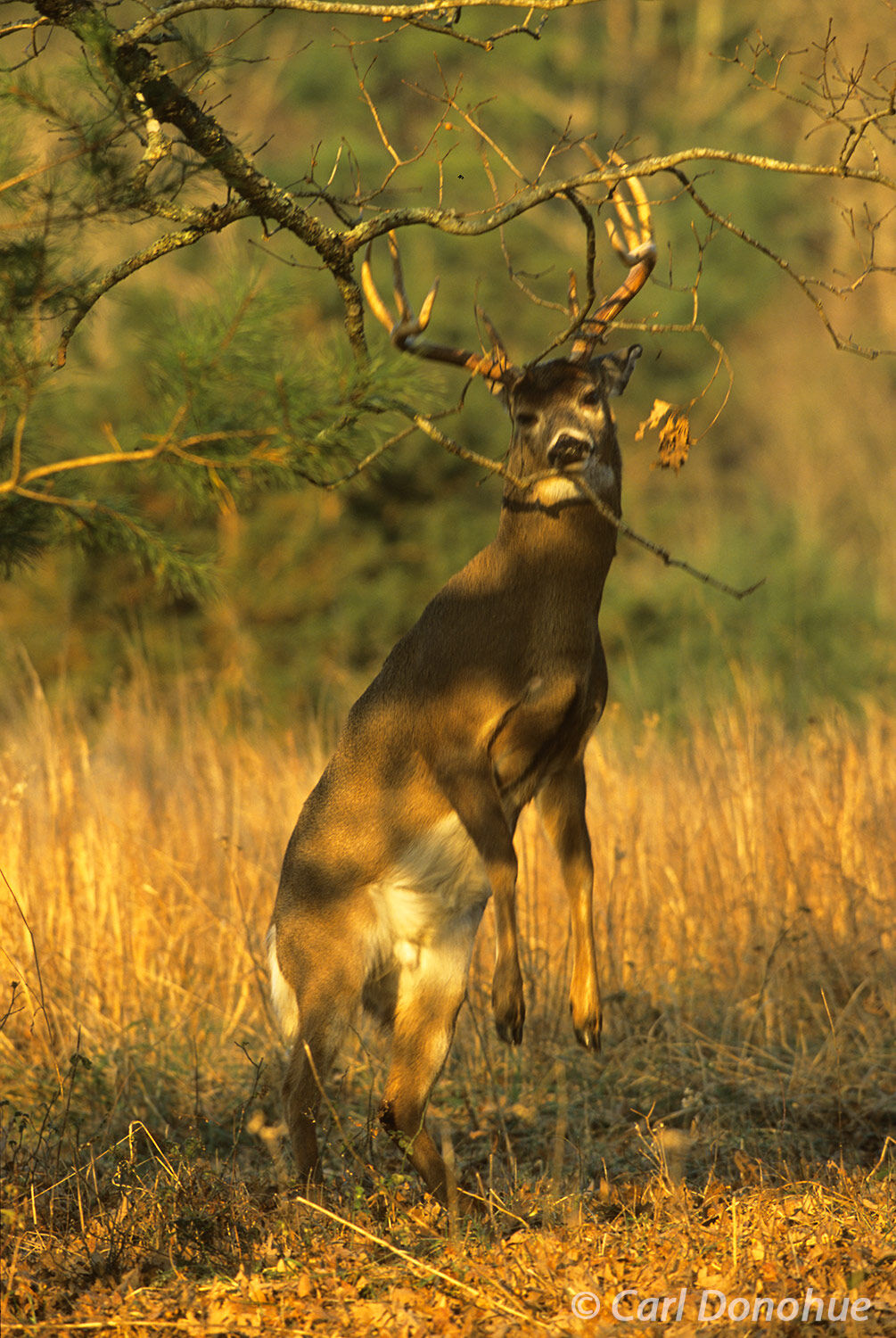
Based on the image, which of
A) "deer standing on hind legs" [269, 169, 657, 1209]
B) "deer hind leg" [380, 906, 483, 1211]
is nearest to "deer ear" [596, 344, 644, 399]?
"deer standing on hind legs" [269, 169, 657, 1209]

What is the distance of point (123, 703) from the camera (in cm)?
1005

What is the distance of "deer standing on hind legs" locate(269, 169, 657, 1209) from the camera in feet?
12.8

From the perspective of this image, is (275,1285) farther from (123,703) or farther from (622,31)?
(622,31)

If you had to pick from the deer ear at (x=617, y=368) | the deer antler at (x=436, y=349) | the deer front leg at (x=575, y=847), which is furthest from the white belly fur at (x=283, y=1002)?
the deer ear at (x=617, y=368)

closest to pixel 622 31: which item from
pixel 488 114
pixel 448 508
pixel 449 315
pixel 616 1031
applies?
pixel 488 114

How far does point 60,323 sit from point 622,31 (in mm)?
30913

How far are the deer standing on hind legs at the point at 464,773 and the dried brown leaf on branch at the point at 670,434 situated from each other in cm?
21

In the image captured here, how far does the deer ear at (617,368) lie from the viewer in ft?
13.8

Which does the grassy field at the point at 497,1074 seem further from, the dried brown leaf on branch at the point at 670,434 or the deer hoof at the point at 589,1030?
the dried brown leaf on branch at the point at 670,434

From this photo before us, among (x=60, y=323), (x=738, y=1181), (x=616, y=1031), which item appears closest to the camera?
(x=738, y=1181)

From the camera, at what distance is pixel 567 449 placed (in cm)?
393

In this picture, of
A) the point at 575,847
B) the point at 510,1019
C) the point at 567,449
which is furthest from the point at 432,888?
the point at 567,449

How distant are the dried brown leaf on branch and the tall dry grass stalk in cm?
247

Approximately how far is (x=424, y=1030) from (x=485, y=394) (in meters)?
11.5
